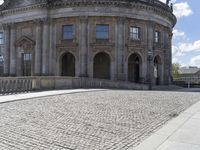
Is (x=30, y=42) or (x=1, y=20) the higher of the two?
(x=1, y=20)

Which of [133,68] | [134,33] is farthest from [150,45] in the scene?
[133,68]

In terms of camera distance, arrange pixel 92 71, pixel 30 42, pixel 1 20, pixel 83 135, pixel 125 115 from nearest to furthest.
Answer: pixel 83 135 < pixel 125 115 < pixel 92 71 < pixel 30 42 < pixel 1 20

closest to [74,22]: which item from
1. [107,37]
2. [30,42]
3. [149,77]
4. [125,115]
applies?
[107,37]

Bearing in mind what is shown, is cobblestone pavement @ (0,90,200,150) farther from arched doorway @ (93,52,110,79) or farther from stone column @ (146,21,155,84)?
stone column @ (146,21,155,84)

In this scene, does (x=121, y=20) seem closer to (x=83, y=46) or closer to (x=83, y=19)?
(x=83, y=19)

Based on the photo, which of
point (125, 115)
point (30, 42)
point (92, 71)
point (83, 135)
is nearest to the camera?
point (83, 135)

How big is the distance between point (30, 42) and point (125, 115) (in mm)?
30659

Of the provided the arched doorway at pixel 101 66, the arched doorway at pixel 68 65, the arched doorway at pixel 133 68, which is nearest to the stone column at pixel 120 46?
the arched doorway at pixel 101 66

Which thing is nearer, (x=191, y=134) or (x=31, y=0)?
(x=191, y=134)

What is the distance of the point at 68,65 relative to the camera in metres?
39.4

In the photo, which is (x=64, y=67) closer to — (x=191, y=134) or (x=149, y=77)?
(x=149, y=77)

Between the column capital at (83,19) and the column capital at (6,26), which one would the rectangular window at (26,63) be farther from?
the column capital at (83,19)

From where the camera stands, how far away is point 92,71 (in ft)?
116

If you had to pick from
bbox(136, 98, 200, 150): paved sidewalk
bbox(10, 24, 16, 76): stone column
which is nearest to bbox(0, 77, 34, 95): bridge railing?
bbox(136, 98, 200, 150): paved sidewalk
